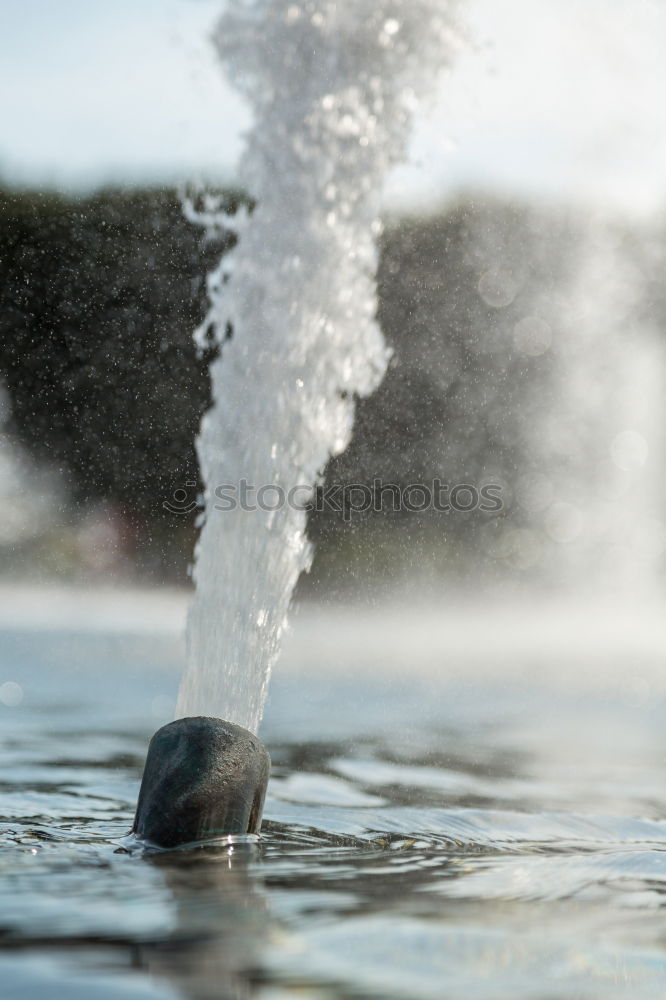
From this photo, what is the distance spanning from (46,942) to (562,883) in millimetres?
2017

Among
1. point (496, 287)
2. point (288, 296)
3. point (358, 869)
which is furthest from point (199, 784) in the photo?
point (496, 287)

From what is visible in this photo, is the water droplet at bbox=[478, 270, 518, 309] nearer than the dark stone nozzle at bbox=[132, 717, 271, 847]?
No

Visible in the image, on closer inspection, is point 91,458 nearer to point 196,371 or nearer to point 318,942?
point 196,371

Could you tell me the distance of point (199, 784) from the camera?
5.17 meters

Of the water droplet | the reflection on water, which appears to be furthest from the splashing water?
the water droplet

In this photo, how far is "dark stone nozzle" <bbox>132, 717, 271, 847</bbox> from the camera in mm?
5117

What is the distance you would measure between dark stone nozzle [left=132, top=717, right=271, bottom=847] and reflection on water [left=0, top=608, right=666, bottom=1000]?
144mm

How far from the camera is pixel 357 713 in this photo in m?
10.5

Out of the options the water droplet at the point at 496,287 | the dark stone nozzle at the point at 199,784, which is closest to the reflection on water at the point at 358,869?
the dark stone nozzle at the point at 199,784

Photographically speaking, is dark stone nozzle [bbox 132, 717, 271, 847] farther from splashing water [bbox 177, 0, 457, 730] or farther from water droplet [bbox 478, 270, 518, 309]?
water droplet [bbox 478, 270, 518, 309]

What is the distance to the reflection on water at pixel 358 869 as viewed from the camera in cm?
333

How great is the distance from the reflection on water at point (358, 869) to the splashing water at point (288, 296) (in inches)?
40.8

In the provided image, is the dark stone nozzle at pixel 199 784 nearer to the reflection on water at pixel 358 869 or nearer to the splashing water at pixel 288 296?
the reflection on water at pixel 358 869

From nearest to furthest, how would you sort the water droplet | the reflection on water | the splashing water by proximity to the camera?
the reflection on water → the splashing water → the water droplet
